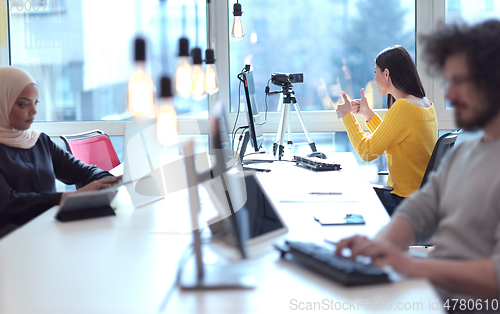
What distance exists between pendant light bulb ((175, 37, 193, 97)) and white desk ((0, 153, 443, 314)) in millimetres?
461

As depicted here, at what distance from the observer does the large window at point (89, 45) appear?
3.66 metres

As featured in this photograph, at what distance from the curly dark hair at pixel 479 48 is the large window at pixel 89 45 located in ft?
9.00

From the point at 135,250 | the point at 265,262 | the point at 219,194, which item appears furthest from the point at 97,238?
the point at 265,262

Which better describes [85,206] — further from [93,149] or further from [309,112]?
[309,112]

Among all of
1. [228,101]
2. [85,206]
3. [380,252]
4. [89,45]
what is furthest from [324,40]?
[380,252]

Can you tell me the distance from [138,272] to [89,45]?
3.06 metres

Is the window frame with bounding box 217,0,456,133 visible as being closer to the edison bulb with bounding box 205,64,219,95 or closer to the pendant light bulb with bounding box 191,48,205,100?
the edison bulb with bounding box 205,64,219,95

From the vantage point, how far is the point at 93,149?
9.32 feet

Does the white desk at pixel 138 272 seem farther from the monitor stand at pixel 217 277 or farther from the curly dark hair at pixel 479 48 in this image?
the curly dark hair at pixel 479 48

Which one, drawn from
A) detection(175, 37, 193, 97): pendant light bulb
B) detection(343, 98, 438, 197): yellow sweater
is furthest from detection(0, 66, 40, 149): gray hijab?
detection(343, 98, 438, 197): yellow sweater

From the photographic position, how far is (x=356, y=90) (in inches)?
142

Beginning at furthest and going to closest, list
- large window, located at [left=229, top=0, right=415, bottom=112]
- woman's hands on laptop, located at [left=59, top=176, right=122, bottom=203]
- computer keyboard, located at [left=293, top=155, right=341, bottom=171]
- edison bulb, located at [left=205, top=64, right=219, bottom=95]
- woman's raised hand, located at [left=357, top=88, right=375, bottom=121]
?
large window, located at [left=229, top=0, right=415, bottom=112] < woman's raised hand, located at [left=357, top=88, right=375, bottom=121] < computer keyboard, located at [left=293, top=155, right=341, bottom=171] < edison bulb, located at [left=205, top=64, right=219, bottom=95] < woman's hands on laptop, located at [left=59, top=176, right=122, bottom=203]

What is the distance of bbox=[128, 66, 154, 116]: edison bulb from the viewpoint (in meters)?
0.95

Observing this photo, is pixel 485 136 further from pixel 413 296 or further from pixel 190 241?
pixel 190 241
